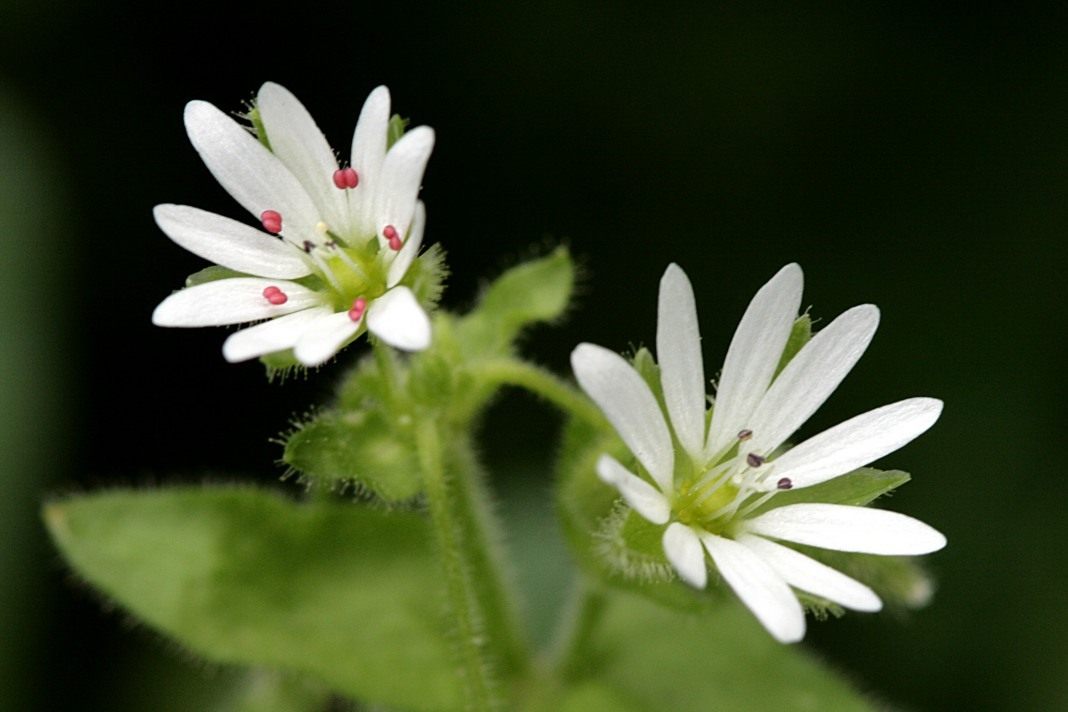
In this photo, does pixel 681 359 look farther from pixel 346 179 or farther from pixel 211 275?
pixel 211 275

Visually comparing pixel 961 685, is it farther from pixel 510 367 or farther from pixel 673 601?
pixel 510 367

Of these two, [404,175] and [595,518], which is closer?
[404,175]

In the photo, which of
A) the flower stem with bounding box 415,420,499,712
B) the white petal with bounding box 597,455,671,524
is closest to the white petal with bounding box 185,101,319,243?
the flower stem with bounding box 415,420,499,712

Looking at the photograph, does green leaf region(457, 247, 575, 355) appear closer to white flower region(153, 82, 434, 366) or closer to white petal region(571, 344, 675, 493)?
white flower region(153, 82, 434, 366)

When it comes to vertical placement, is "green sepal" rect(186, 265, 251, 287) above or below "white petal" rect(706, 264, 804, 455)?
above

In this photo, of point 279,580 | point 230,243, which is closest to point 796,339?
point 230,243
